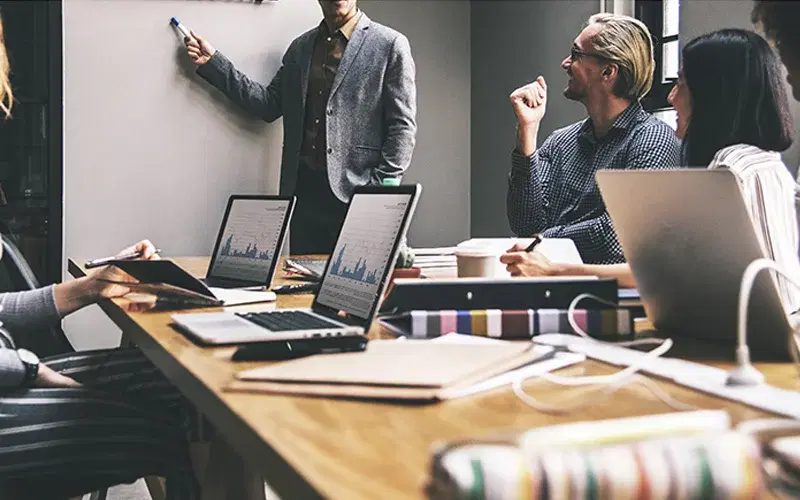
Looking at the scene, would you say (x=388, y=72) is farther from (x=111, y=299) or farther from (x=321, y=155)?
(x=111, y=299)

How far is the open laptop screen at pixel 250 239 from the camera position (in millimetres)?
1832

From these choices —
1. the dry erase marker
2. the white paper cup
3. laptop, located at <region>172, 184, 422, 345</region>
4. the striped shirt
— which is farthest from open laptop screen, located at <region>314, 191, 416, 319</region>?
the dry erase marker

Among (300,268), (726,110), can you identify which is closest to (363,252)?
(300,268)

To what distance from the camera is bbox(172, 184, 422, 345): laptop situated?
1100mm

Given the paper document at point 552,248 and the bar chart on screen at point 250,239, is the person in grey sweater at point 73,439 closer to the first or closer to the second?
the bar chart on screen at point 250,239

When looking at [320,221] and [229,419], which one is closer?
[229,419]

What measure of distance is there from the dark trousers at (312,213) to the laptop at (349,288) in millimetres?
1624

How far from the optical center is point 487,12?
5.00m

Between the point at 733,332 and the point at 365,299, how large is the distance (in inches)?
18.9

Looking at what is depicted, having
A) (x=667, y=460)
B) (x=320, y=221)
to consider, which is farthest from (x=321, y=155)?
(x=667, y=460)

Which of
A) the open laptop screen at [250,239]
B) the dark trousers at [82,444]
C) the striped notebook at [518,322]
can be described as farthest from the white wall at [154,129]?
the striped notebook at [518,322]

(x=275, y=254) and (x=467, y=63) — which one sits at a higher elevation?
(x=467, y=63)

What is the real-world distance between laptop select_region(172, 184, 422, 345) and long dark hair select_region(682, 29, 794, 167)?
0.75 metres

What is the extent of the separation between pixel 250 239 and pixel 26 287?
0.48 m
